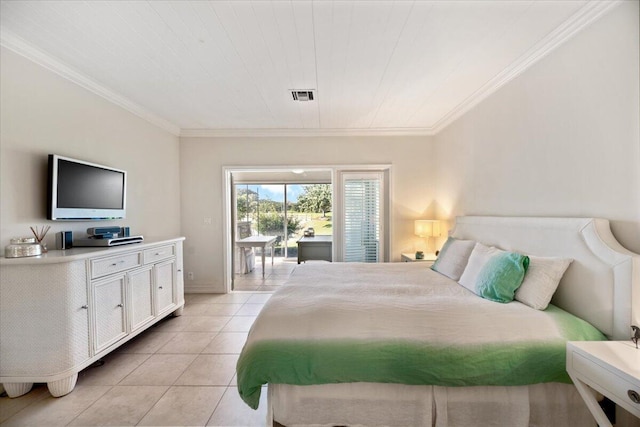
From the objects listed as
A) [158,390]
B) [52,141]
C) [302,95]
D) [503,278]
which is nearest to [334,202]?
[302,95]

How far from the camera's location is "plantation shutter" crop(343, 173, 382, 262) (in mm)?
4738

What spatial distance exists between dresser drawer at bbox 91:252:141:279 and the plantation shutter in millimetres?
2976

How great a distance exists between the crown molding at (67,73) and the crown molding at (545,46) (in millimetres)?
3927

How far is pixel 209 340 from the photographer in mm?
2955

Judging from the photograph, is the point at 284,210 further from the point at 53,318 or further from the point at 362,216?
the point at 53,318

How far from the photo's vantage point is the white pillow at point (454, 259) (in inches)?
106

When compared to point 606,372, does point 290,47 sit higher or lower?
higher

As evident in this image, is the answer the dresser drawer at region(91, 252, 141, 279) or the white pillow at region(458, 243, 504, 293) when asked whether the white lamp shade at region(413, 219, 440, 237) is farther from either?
the dresser drawer at region(91, 252, 141, 279)

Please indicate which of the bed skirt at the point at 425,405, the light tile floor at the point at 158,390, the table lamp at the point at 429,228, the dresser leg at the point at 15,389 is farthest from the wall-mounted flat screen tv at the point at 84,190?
the table lamp at the point at 429,228

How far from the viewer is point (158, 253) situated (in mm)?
3158

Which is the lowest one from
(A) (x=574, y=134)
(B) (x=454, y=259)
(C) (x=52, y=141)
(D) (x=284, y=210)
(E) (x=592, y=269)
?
(B) (x=454, y=259)

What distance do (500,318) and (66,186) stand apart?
138 inches

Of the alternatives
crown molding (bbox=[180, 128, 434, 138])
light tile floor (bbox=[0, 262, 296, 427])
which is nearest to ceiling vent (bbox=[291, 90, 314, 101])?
crown molding (bbox=[180, 128, 434, 138])

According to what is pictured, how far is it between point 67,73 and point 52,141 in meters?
0.65
